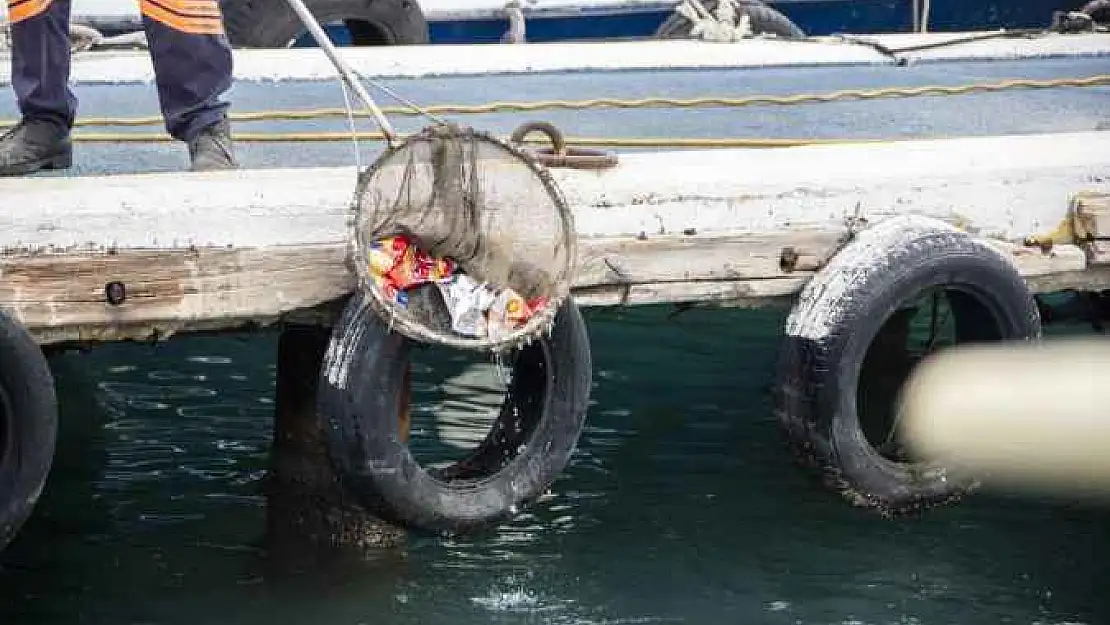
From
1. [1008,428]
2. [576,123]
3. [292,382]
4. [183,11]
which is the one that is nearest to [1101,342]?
[1008,428]

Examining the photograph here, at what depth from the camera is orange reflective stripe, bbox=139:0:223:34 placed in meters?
4.09

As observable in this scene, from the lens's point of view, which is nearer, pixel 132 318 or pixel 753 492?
pixel 132 318

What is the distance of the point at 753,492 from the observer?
5.57 m

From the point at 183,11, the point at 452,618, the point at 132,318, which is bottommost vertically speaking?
the point at 452,618

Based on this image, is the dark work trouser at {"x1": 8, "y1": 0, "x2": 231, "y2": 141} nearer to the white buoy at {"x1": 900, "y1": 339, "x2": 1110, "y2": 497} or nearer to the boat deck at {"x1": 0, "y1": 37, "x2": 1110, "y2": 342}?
the boat deck at {"x1": 0, "y1": 37, "x2": 1110, "y2": 342}

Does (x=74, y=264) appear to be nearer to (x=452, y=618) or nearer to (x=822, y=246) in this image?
(x=452, y=618)

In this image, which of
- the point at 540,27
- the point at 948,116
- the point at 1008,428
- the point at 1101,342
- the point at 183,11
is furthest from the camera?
the point at 540,27

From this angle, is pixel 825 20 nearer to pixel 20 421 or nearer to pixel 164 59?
pixel 164 59

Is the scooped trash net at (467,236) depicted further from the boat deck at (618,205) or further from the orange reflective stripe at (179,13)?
the orange reflective stripe at (179,13)

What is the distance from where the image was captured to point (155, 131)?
213 inches

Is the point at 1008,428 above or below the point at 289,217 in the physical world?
below

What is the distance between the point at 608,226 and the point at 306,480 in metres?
1.20

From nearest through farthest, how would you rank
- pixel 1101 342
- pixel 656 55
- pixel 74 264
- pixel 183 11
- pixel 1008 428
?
pixel 74 264, pixel 183 11, pixel 1008 428, pixel 1101 342, pixel 656 55

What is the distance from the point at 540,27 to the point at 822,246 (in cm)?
668
